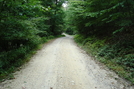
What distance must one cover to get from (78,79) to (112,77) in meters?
1.64

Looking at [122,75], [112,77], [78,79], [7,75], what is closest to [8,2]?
[7,75]

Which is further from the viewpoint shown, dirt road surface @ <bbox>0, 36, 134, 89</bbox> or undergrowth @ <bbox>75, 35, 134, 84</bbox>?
undergrowth @ <bbox>75, 35, 134, 84</bbox>

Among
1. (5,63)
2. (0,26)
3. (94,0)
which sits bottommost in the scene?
(5,63)

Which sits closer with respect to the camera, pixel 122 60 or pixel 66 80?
pixel 66 80

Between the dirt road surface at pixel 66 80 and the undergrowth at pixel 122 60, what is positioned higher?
the undergrowth at pixel 122 60

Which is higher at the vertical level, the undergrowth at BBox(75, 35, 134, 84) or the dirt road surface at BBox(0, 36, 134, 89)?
the undergrowth at BBox(75, 35, 134, 84)

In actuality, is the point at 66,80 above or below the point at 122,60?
below

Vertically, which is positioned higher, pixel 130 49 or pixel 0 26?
pixel 0 26

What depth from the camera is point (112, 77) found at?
13.8 ft

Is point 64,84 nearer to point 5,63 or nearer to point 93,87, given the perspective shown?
point 93,87

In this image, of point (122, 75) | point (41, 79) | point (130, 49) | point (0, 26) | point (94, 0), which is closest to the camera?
point (41, 79)

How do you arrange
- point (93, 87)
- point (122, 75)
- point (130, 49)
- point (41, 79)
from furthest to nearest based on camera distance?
point (130, 49)
point (122, 75)
point (41, 79)
point (93, 87)

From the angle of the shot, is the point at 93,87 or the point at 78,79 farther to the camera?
the point at 78,79

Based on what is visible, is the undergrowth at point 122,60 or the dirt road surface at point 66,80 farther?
the undergrowth at point 122,60
